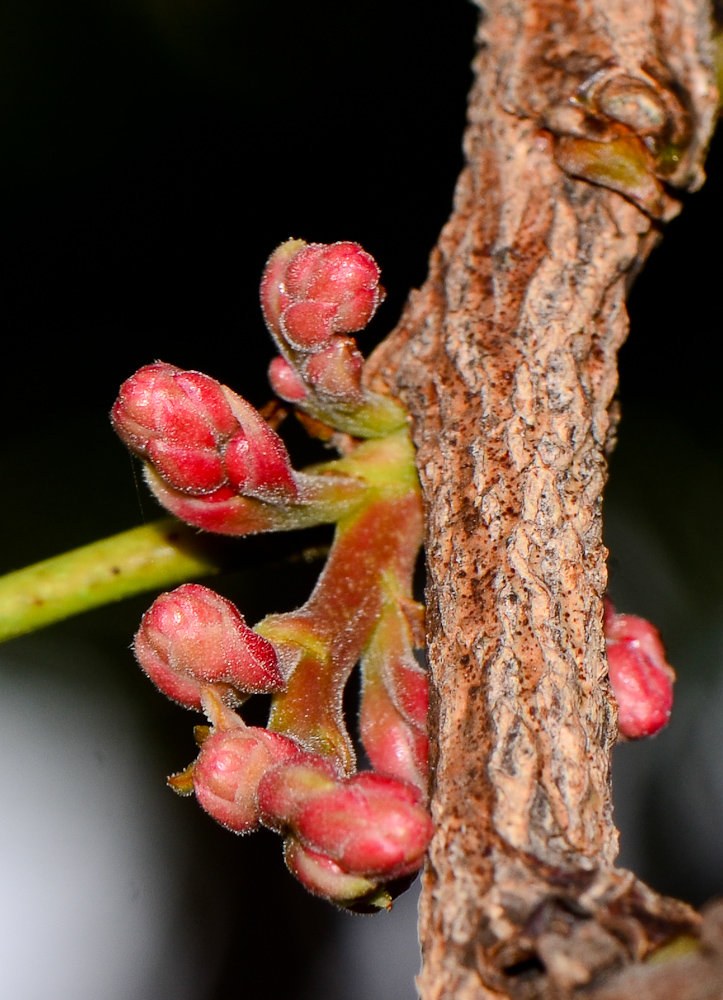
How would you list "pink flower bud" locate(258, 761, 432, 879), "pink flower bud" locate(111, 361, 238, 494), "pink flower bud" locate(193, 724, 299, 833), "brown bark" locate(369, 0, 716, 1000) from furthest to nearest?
"pink flower bud" locate(111, 361, 238, 494) → "pink flower bud" locate(193, 724, 299, 833) → "pink flower bud" locate(258, 761, 432, 879) → "brown bark" locate(369, 0, 716, 1000)

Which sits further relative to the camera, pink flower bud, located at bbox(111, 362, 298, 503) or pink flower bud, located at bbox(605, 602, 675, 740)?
pink flower bud, located at bbox(605, 602, 675, 740)

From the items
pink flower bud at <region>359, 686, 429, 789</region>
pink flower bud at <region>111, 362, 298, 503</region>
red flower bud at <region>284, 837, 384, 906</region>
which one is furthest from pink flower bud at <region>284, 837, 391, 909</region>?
pink flower bud at <region>111, 362, 298, 503</region>

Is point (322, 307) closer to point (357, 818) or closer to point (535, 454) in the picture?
point (535, 454)

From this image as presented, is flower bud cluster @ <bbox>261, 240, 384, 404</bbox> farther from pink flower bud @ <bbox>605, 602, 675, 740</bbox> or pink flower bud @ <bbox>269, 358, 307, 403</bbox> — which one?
pink flower bud @ <bbox>605, 602, 675, 740</bbox>

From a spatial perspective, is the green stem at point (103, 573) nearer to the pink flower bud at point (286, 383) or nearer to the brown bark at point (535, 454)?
the pink flower bud at point (286, 383)

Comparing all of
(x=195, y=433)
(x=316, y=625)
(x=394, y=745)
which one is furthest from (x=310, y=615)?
(x=195, y=433)

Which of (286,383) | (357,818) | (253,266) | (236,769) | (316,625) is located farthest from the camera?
(253,266)

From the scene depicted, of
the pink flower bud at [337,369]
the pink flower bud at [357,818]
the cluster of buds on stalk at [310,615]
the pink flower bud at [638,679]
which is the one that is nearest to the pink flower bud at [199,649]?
the cluster of buds on stalk at [310,615]
